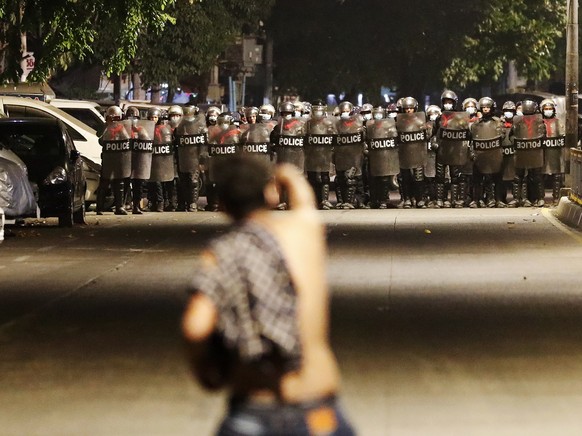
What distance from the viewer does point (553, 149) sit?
1201 inches

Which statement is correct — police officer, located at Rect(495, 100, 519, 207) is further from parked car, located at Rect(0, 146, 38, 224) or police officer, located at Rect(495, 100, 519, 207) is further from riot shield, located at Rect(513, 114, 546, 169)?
parked car, located at Rect(0, 146, 38, 224)

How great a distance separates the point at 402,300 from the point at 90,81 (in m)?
46.8

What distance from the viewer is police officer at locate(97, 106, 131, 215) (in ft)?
97.2

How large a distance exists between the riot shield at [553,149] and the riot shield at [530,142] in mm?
A: 207

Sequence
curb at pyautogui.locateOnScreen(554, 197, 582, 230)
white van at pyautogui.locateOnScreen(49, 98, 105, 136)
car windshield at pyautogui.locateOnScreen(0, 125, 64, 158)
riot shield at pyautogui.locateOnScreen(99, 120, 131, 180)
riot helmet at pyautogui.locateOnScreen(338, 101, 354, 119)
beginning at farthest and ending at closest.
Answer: white van at pyautogui.locateOnScreen(49, 98, 105, 136)
riot helmet at pyautogui.locateOnScreen(338, 101, 354, 119)
riot shield at pyautogui.locateOnScreen(99, 120, 131, 180)
car windshield at pyautogui.locateOnScreen(0, 125, 64, 158)
curb at pyautogui.locateOnScreen(554, 197, 582, 230)

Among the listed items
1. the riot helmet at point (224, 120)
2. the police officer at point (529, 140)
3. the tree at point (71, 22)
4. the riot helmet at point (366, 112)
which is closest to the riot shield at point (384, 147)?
the riot helmet at point (366, 112)

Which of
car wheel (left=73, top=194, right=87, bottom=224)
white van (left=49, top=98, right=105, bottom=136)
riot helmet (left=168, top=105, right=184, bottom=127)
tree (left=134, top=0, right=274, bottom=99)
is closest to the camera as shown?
car wheel (left=73, top=194, right=87, bottom=224)

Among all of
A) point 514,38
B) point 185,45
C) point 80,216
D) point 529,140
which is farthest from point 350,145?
point 514,38

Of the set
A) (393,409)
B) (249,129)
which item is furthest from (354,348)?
(249,129)

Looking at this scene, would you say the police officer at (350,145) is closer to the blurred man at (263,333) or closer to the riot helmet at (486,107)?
the riot helmet at (486,107)

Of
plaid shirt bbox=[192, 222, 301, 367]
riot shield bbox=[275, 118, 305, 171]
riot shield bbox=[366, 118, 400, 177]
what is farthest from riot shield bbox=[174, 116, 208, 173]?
plaid shirt bbox=[192, 222, 301, 367]

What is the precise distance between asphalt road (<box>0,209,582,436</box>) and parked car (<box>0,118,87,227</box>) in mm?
1545

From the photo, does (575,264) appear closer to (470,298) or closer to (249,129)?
(470,298)

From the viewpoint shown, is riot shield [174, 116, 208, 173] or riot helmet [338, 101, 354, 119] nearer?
riot shield [174, 116, 208, 173]
